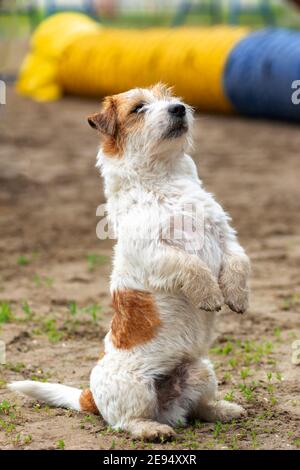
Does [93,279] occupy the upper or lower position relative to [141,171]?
lower

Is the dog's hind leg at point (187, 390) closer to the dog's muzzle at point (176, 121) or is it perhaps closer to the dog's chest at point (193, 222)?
the dog's chest at point (193, 222)

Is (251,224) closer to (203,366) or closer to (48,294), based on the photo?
(48,294)

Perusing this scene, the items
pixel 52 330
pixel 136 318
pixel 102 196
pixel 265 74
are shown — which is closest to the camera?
pixel 136 318

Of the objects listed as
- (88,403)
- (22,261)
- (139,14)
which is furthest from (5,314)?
(139,14)

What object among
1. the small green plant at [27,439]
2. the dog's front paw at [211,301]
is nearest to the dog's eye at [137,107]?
the dog's front paw at [211,301]

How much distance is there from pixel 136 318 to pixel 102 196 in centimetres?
619

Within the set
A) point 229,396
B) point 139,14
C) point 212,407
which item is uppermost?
point 139,14

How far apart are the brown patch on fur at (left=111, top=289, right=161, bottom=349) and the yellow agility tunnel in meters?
10.8

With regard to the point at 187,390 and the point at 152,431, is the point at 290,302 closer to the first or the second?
the point at 187,390

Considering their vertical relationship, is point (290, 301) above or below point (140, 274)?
below

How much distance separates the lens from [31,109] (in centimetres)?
1627

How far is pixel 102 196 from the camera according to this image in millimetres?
10516
